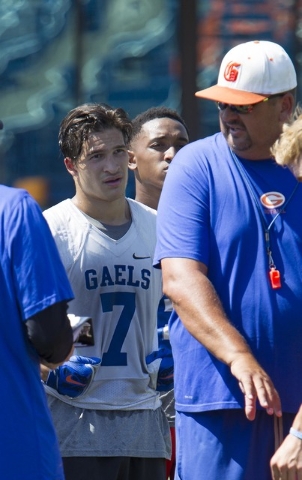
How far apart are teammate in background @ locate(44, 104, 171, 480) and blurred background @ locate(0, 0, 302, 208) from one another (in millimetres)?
2660

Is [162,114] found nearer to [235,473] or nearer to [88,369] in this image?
[88,369]

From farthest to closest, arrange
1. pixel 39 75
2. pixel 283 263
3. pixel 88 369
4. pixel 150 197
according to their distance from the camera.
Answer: pixel 39 75 < pixel 150 197 < pixel 88 369 < pixel 283 263

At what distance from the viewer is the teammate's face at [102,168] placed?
4480mm

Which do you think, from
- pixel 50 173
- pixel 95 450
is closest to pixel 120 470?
A: pixel 95 450

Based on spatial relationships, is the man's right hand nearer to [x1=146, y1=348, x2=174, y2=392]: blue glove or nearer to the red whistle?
the red whistle

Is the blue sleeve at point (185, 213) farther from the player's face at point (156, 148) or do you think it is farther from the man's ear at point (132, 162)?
the man's ear at point (132, 162)

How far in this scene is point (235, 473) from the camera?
11.3 ft

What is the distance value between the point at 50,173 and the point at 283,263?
3.97 m

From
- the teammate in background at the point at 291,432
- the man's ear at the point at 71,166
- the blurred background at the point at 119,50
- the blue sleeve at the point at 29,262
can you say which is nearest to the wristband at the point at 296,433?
the teammate in background at the point at 291,432

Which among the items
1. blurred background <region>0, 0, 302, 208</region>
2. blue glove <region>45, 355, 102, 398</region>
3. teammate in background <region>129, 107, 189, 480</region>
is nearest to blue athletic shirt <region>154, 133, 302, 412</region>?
blue glove <region>45, 355, 102, 398</region>

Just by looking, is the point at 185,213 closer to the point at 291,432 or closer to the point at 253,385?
the point at 253,385

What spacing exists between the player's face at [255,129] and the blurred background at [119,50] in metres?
3.59

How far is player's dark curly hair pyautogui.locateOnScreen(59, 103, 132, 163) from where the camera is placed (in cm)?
457

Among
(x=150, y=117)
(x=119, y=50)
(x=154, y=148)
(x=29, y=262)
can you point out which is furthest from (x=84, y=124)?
(x=119, y=50)
